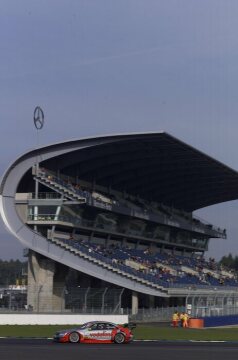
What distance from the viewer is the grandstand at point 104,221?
2522 inches

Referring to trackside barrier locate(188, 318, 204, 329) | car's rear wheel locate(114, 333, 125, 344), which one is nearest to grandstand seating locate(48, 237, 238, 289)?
trackside barrier locate(188, 318, 204, 329)

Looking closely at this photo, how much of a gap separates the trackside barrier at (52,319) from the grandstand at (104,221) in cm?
453

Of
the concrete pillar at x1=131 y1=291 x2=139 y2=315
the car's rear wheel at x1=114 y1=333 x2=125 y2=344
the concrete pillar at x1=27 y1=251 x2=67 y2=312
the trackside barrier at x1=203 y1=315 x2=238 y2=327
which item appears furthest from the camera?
the concrete pillar at x1=131 y1=291 x2=139 y2=315

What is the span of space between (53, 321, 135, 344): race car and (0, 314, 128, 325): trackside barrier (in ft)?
51.9

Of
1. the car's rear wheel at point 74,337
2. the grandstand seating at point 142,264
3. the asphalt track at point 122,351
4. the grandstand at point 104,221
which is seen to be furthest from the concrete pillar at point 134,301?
the asphalt track at point 122,351

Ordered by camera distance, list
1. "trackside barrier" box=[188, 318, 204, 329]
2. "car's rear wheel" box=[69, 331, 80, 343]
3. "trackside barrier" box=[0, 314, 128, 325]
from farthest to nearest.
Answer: "trackside barrier" box=[188, 318, 204, 329]
"trackside barrier" box=[0, 314, 128, 325]
"car's rear wheel" box=[69, 331, 80, 343]

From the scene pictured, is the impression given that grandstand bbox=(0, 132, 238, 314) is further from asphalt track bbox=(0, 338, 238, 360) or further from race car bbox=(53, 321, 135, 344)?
asphalt track bbox=(0, 338, 238, 360)

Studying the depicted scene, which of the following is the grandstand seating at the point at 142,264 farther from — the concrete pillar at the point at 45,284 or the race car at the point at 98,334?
the race car at the point at 98,334

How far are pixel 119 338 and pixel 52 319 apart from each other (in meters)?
17.2

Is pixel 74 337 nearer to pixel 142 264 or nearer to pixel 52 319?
pixel 52 319

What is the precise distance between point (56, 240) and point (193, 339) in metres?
26.4

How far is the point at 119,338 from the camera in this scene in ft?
120

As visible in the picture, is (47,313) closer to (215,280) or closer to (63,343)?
(63,343)

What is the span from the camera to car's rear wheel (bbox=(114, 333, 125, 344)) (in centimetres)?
3638
